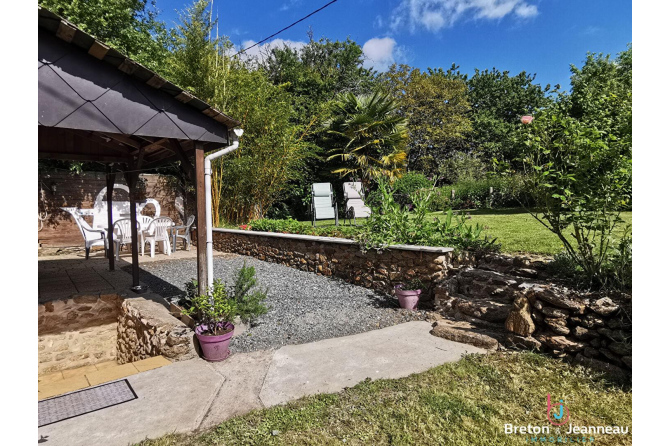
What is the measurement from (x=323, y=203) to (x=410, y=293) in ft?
16.1

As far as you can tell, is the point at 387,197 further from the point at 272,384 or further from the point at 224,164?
the point at 224,164

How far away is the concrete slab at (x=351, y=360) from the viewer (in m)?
2.39

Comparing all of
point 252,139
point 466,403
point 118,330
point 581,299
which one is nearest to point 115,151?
point 118,330

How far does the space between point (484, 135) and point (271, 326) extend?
863 inches

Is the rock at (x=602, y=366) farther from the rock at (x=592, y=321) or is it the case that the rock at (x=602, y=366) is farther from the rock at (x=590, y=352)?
the rock at (x=592, y=321)

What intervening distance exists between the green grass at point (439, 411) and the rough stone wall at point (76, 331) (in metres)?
2.94

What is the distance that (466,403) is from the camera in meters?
2.10

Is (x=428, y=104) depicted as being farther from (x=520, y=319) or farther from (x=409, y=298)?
(x=520, y=319)

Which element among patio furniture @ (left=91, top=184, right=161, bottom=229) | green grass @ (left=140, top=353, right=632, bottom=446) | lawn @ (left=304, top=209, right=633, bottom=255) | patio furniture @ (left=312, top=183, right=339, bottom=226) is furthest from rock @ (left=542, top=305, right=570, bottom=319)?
patio furniture @ (left=91, top=184, right=161, bottom=229)

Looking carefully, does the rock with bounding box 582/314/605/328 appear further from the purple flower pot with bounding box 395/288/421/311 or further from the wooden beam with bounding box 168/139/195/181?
the wooden beam with bounding box 168/139/195/181

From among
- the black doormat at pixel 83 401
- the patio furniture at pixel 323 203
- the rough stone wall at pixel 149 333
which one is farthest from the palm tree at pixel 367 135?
the black doormat at pixel 83 401

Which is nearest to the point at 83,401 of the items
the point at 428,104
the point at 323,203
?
the point at 323,203

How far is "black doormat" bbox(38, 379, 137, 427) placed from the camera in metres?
2.13

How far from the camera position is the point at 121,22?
11516mm
